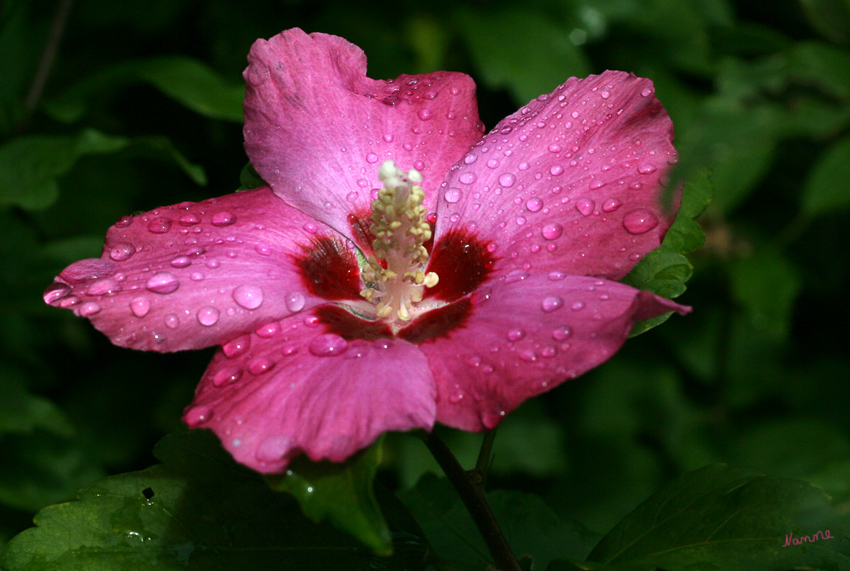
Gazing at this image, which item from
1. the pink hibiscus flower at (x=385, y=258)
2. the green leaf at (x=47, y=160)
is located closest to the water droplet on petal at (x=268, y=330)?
the pink hibiscus flower at (x=385, y=258)

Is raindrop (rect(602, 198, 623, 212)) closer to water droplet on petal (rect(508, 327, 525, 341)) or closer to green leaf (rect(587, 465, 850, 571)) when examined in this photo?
water droplet on petal (rect(508, 327, 525, 341))

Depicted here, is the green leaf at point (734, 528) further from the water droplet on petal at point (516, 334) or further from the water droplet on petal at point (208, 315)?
the water droplet on petal at point (208, 315)

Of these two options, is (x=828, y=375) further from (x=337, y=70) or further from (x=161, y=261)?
(x=161, y=261)

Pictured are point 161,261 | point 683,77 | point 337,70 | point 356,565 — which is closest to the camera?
point 161,261

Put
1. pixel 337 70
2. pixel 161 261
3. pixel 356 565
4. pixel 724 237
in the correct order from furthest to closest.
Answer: pixel 724 237 → pixel 337 70 → pixel 356 565 → pixel 161 261

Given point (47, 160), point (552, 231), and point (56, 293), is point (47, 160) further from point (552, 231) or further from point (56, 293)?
point (552, 231)

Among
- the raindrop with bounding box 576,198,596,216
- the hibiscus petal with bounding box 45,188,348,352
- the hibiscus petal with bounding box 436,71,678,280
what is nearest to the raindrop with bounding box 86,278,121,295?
the hibiscus petal with bounding box 45,188,348,352

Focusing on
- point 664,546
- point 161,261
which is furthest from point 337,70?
point 664,546
